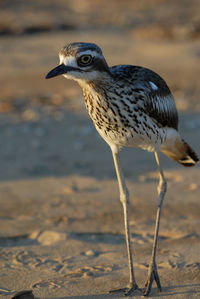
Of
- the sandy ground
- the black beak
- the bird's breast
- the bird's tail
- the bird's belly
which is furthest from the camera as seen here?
the bird's tail

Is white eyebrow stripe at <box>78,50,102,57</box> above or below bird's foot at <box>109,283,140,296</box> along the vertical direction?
above

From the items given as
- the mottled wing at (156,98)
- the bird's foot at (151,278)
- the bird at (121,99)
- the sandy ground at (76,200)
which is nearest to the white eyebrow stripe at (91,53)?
the bird at (121,99)

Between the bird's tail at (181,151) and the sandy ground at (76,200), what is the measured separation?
0.71 m

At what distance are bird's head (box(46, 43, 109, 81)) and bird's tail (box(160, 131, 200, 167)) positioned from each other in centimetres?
128

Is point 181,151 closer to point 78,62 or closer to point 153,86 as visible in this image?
point 153,86

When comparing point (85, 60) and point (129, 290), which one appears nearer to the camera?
point (85, 60)

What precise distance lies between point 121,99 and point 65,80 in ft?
24.5

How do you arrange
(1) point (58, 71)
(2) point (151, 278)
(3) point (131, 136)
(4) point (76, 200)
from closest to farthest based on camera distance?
1. (1) point (58, 71)
2. (3) point (131, 136)
3. (2) point (151, 278)
4. (4) point (76, 200)

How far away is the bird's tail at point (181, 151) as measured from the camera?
473cm

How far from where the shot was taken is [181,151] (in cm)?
484

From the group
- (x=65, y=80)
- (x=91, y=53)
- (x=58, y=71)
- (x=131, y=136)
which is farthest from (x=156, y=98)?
(x=65, y=80)

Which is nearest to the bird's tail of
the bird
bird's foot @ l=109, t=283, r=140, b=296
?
the bird

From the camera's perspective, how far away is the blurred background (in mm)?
7305

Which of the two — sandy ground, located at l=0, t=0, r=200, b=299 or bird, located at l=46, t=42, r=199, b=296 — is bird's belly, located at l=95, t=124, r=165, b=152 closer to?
bird, located at l=46, t=42, r=199, b=296
